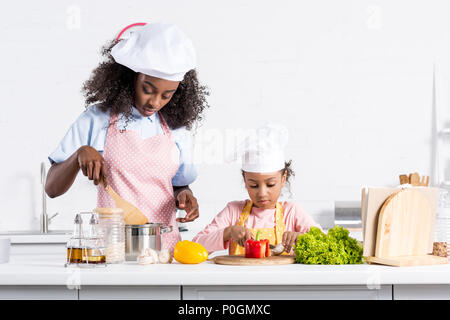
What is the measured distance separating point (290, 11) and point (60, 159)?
1577 mm

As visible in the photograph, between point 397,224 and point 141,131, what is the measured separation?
Answer: 100cm

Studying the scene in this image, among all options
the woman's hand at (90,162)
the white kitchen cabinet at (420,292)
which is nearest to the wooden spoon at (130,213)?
the woman's hand at (90,162)

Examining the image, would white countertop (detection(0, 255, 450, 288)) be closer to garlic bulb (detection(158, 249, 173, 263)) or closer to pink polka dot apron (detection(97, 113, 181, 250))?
garlic bulb (detection(158, 249, 173, 263))

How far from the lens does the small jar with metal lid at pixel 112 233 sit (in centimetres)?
160

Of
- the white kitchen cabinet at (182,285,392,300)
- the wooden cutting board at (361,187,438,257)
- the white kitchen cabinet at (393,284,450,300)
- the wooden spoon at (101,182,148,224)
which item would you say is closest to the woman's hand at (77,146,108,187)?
the wooden spoon at (101,182,148,224)

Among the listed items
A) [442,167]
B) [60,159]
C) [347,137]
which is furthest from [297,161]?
[60,159]

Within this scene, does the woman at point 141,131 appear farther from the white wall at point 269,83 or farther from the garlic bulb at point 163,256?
the white wall at point 269,83

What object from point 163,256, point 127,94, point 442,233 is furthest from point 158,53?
point 442,233

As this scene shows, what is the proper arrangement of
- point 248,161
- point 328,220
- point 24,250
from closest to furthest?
point 248,161 → point 24,250 → point 328,220

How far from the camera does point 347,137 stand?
9.98 ft

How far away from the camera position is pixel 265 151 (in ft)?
6.59

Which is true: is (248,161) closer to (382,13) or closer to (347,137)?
(347,137)

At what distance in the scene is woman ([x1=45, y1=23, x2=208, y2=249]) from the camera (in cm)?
204

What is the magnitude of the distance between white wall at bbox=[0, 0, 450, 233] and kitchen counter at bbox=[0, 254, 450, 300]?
156 cm
